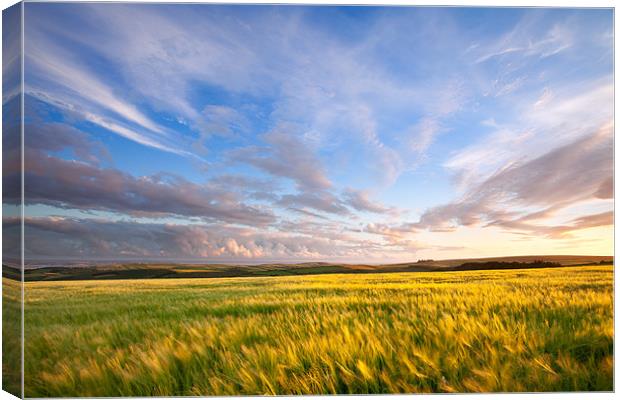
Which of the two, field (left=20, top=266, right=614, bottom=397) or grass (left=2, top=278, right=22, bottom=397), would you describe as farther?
grass (left=2, top=278, right=22, bottom=397)

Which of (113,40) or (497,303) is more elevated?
(113,40)

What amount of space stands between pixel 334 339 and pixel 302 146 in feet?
6.30

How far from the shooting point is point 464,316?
11.1 feet

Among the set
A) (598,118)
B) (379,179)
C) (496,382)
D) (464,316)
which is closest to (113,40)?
(379,179)

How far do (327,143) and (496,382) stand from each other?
102 inches

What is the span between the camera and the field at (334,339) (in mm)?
2893

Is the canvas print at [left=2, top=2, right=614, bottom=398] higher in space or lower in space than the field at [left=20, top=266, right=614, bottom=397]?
higher

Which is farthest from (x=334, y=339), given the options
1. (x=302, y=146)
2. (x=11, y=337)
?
(x=11, y=337)

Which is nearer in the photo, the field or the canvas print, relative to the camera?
the field

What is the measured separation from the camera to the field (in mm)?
2893

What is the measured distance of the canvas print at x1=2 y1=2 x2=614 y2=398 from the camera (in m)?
3.54

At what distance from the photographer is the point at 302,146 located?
385 cm

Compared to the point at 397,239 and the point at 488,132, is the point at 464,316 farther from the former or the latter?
the point at 488,132

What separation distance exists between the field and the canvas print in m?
0.04
